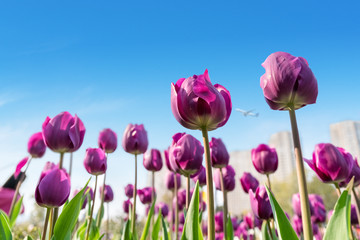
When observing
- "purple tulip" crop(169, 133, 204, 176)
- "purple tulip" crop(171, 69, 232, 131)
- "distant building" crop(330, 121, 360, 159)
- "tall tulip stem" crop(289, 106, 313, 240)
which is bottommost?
"tall tulip stem" crop(289, 106, 313, 240)

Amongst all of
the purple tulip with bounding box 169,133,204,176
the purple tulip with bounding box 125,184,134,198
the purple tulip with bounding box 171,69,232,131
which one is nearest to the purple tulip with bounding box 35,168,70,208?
the purple tulip with bounding box 169,133,204,176

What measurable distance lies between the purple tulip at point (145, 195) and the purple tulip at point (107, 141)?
1.08m

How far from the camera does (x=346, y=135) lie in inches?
2980

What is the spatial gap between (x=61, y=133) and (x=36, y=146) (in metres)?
1.18

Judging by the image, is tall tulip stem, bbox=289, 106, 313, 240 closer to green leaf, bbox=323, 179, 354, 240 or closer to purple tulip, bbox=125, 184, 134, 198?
green leaf, bbox=323, 179, 354, 240

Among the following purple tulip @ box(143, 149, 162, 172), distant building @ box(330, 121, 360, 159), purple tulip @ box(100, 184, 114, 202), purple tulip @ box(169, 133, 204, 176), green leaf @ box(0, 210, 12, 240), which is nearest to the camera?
green leaf @ box(0, 210, 12, 240)

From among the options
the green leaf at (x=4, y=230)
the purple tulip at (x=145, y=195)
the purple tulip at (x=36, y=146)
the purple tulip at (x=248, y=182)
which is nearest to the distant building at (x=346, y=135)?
the purple tulip at (x=145, y=195)

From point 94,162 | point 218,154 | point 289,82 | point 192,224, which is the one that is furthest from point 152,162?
point 289,82

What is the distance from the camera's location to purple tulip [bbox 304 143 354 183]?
1310 mm

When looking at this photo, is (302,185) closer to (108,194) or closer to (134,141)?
(134,141)

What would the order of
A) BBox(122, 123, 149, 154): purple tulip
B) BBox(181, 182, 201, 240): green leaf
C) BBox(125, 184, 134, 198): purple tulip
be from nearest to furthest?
BBox(181, 182, 201, 240): green leaf → BBox(122, 123, 149, 154): purple tulip → BBox(125, 184, 134, 198): purple tulip

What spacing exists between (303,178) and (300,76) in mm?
330

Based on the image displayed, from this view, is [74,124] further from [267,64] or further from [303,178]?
[303,178]

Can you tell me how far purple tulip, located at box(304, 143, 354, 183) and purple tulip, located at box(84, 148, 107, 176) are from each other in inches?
48.7
